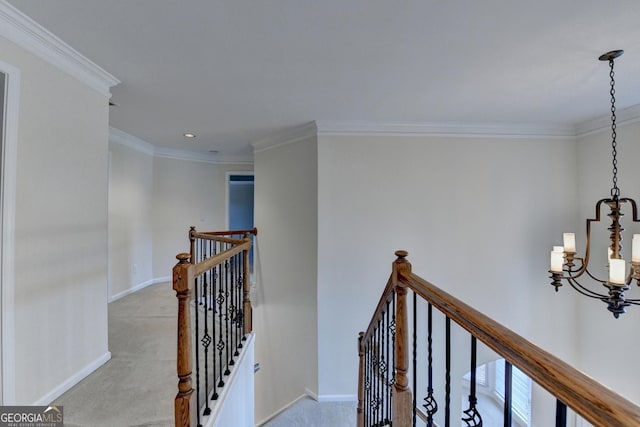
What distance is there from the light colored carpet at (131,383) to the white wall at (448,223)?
65.3 inches

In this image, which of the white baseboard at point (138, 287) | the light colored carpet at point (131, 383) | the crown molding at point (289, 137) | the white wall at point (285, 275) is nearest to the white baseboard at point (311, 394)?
the white wall at point (285, 275)

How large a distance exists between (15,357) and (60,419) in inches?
17.2

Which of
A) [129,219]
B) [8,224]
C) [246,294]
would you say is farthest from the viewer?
[129,219]

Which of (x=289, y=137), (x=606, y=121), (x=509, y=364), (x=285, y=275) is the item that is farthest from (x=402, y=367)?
(x=606, y=121)

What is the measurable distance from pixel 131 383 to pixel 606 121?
16.2 ft

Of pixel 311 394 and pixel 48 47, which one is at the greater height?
pixel 48 47

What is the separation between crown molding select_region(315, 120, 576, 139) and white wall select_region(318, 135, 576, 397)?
0.07 m

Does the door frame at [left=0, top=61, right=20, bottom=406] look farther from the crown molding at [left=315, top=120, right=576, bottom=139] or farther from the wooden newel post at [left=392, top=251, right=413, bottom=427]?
the crown molding at [left=315, top=120, right=576, bottom=139]

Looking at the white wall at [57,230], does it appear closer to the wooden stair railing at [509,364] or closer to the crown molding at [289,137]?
the crown molding at [289,137]

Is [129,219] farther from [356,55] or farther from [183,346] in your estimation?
[356,55]

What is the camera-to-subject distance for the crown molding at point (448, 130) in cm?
331

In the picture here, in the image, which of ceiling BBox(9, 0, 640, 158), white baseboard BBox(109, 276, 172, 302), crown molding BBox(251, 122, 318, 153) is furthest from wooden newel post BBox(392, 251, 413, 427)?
white baseboard BBox(109, 276, 172, 302)

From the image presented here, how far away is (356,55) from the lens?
1.94 meters

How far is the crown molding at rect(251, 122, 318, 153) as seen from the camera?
11.2 feet
